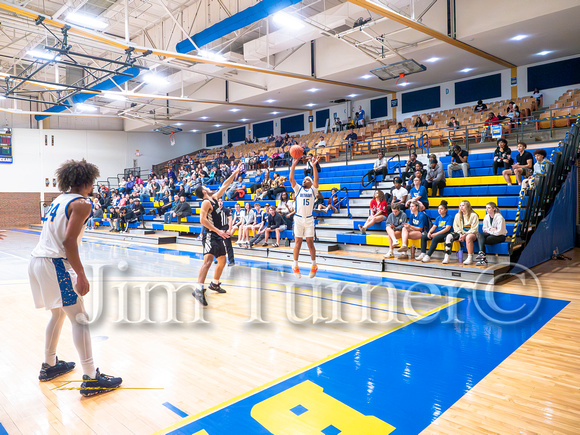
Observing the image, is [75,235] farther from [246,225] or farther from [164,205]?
[164,205]

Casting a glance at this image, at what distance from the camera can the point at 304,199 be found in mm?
6207

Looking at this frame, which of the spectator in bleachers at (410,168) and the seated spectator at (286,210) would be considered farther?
the seated spectator at (286,210)

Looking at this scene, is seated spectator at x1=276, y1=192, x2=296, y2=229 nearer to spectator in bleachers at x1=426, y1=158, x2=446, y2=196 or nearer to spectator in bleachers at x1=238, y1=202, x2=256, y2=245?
spectator in bleachers at x1=238, y1=202, x2=256, y2=245

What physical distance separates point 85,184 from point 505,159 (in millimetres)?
9070

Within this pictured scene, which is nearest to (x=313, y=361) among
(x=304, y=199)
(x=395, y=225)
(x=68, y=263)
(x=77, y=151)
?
(x=68, y=263)

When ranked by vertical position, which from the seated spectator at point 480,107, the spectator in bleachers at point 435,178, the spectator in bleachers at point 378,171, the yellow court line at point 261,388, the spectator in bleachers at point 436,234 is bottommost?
the yellow court line at point 261,388

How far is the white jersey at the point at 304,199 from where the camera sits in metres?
6.20

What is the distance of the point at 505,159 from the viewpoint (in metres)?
9.12

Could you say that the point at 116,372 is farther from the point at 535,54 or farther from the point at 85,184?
the point at 535,54

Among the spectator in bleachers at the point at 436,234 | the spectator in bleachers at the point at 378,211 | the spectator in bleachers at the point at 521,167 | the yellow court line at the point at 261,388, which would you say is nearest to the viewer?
the yellow court line at the point at 261,388

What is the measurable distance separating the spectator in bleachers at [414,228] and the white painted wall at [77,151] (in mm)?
20620

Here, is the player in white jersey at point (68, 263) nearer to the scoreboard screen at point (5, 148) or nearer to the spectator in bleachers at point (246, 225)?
the spectator in bleachers at point (246, 225)

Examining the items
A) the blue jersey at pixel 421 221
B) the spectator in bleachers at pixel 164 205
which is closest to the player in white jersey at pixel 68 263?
the blue jersey at pixel 421 221

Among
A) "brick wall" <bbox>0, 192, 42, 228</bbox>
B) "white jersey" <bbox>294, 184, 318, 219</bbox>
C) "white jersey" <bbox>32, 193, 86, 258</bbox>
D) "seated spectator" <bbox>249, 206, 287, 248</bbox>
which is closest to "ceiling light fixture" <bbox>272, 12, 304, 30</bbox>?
"seated spectator" <bbox>249, 206, 287, 248</bbox>
